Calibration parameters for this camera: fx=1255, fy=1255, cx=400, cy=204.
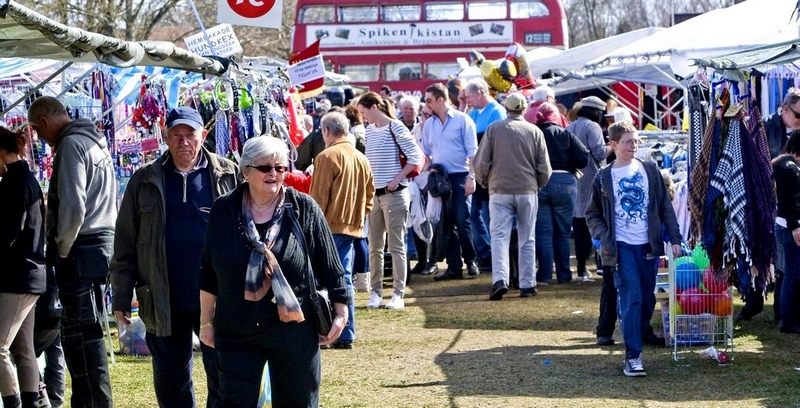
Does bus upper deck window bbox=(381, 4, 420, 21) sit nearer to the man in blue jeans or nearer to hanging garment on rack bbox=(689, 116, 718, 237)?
the man in blue jeans

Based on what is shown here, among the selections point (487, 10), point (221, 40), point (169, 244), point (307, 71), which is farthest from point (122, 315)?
point (487, 10)

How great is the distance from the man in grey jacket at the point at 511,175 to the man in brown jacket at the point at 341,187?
2156 mm

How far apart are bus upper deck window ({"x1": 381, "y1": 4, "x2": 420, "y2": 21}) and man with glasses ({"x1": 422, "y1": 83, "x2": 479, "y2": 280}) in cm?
1898

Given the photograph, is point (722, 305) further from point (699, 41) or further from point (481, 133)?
point (699, 41)

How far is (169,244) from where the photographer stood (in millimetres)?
6051

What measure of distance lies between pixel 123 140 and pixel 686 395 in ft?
17.9

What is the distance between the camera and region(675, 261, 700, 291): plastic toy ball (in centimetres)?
886

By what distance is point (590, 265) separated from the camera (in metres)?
15.0

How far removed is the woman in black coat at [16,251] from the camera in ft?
20.7

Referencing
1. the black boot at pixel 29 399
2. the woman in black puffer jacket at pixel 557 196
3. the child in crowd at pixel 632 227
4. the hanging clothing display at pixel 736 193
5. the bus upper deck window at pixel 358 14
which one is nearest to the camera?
the black boot at pixel 29 399

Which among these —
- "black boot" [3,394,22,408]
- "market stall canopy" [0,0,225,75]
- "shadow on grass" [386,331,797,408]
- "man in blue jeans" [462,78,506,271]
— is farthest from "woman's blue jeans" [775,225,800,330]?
"black boot" [3,394,22,408]

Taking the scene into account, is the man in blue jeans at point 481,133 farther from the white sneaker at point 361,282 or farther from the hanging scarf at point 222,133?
the hanging scarf at point 222,133

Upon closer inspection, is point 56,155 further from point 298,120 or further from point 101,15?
point 101,15

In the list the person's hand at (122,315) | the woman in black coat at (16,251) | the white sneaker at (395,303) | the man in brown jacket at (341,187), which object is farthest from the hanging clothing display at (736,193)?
the woman in black coat at (16,251)
